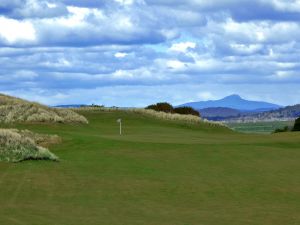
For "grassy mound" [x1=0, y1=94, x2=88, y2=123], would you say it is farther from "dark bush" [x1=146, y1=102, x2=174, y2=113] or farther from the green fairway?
"dark bush" [x1=146, y1=102, x2=174, y2=113]

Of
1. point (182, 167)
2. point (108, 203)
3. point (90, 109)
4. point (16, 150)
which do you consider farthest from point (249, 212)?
point (90, 109)

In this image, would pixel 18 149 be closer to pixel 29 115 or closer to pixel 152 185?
pixel 152 185

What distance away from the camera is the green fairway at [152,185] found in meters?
18.6

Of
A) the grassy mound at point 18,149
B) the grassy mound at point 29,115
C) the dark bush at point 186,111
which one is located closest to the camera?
the grassy mound at point 18,149

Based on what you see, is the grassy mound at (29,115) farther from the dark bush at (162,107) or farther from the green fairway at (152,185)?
the dark bush at (162,107)

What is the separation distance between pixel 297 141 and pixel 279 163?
11.9 metres

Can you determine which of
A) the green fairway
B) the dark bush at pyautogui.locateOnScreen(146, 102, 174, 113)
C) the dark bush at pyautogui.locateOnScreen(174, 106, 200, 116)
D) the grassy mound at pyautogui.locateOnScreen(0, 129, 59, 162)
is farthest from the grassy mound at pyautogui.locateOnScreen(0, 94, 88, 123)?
the dark bush at pyautogui.locateOnScreen(174, 106, 200, 116)

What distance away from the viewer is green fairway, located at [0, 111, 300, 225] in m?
18.6

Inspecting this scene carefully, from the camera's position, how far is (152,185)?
2455cm

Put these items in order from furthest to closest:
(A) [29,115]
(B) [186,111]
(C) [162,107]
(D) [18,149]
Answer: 1. (C) [162,107]
2. (B) [186,111]
3. (A) [29,115]
4. (D) [18,149]

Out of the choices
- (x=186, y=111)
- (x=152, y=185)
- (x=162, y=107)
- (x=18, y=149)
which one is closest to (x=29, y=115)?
(x=18, y=149)

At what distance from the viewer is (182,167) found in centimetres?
2905

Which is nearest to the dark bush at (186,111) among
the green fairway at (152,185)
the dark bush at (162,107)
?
the dark bush at (162,107)

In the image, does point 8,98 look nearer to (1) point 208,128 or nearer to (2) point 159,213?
(1) point 208,128
